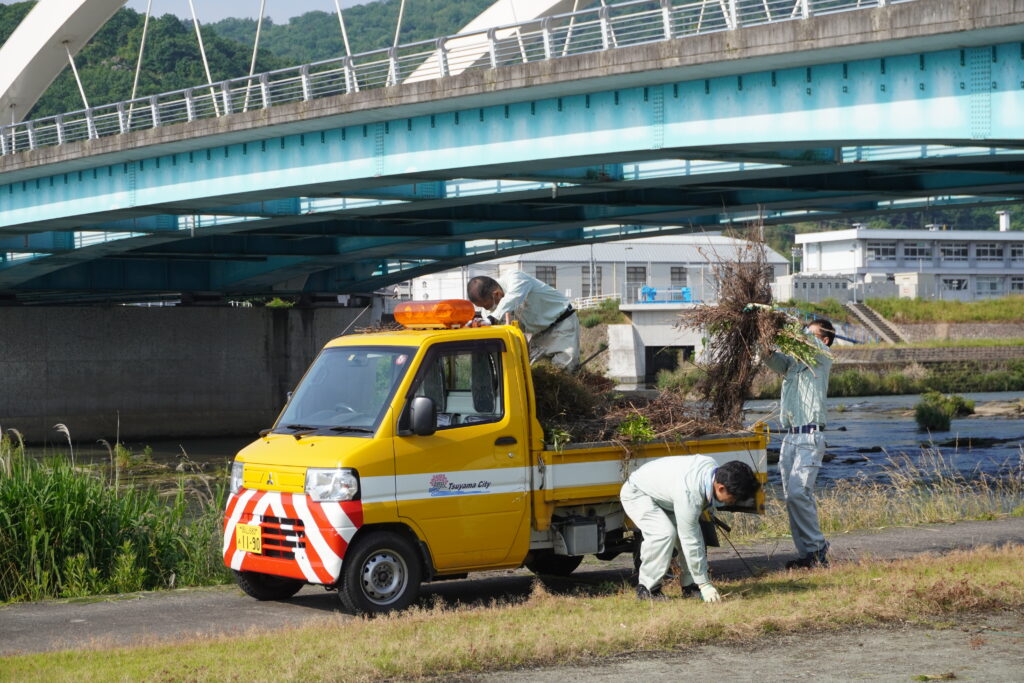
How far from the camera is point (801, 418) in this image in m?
10.5

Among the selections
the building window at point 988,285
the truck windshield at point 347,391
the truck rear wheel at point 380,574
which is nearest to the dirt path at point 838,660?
the truck rear wheel at point 380,574

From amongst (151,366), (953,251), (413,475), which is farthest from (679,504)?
(953,251)

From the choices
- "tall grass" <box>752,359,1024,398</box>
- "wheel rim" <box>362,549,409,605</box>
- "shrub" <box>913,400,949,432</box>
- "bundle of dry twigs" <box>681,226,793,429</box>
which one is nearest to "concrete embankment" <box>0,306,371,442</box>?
"shrub" <box>913,400,949,432</box>

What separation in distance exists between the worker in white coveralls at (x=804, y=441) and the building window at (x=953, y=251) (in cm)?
9426

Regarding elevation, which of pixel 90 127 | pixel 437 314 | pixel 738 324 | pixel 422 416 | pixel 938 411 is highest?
pixel 90 127

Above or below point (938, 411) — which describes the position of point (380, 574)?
above

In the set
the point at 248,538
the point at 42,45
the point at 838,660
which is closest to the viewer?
the point at 838,660

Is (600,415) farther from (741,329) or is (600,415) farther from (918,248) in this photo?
(918,248)

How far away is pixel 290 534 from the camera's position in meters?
8.85

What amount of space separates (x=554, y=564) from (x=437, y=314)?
2.65m

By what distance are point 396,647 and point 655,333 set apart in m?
55.7

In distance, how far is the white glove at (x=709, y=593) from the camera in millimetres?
8609

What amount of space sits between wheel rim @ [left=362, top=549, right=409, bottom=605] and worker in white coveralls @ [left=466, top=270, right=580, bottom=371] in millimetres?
2228

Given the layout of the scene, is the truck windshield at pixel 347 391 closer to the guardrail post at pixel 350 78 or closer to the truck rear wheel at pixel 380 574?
the truck rear wheel at pixel 380 574
